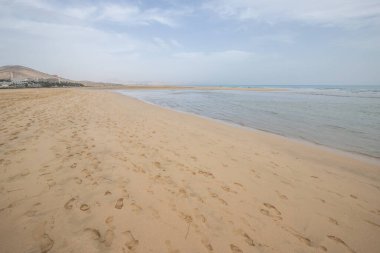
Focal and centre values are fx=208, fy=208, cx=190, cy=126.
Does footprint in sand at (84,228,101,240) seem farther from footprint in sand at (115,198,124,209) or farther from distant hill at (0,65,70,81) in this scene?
distant hill at (0,65,70,81)

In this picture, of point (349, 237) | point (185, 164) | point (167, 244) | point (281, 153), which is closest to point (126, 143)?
point (185, 164)

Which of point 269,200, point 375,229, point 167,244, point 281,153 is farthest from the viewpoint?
point 281,153

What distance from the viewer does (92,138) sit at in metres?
6.39

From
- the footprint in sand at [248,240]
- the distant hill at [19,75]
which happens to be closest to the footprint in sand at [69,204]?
the footprint in sand at [248,240]

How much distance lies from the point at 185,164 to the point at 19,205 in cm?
306

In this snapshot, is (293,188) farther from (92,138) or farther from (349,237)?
(92,138)

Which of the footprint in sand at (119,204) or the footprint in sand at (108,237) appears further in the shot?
the footprint in sand at (119,204)

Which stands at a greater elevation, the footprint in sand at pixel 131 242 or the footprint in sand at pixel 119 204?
the footprint in sand at pixel 119 204

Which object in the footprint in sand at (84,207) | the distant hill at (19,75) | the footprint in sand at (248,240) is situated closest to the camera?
the footprint in sand at (248,240)

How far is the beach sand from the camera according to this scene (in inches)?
102

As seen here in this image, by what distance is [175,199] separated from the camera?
3465mm

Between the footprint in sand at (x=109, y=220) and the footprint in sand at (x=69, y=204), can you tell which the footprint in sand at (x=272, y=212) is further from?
the footprint in sand at (x=69, y=204)

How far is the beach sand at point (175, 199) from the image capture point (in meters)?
2.58

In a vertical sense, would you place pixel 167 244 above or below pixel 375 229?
above
